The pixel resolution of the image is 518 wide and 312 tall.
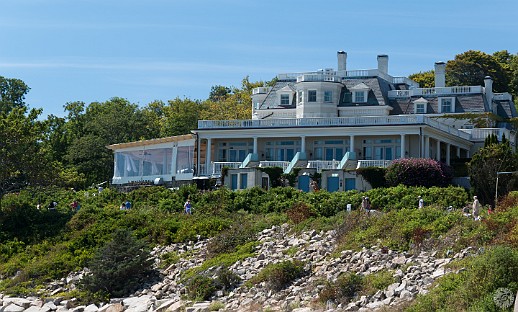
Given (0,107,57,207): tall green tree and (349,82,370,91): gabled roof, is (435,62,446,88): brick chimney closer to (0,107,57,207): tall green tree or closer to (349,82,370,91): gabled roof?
(349,82,370,91): gabled roof

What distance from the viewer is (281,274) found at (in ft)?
119

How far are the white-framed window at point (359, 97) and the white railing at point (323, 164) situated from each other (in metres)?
9.82

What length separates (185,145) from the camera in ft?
203

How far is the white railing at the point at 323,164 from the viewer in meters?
56.3

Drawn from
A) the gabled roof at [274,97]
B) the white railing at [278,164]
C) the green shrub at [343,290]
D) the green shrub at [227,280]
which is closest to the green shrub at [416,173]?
the white railing at [278,164]

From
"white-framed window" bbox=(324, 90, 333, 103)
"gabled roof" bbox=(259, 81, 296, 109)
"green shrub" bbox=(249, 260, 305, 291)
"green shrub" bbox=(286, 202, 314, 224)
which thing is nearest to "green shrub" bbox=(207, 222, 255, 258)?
"green shrub" bbox=(286, 202, 314, 224)

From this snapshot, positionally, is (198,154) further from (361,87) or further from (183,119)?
(183,119)

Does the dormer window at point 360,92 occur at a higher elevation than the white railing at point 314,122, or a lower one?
higher

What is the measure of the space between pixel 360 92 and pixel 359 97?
0.33m

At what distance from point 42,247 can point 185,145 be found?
53.0ft

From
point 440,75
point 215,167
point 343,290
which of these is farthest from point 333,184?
point 343,290

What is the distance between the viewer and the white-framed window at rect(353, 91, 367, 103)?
6569 centimetres

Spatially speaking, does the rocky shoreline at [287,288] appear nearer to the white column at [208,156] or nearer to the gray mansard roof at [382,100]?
the white column at [208,156]

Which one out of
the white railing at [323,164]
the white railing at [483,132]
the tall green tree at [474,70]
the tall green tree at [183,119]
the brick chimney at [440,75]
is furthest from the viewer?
the tall green tree at [474,70]
